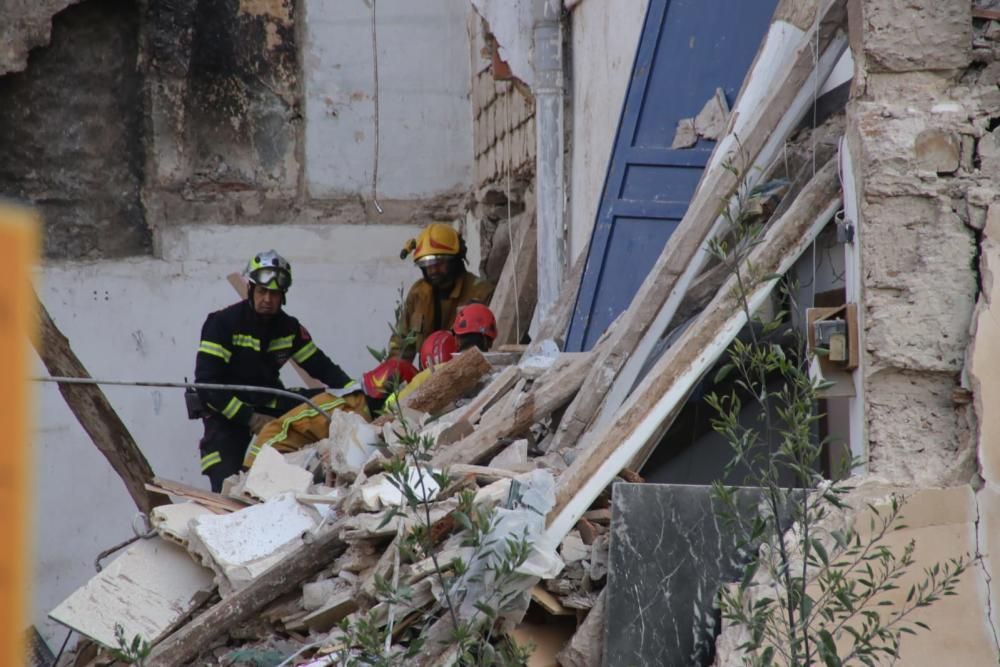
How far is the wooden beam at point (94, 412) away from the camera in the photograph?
7777mm

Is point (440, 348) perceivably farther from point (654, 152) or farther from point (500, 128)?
point (500, 128)

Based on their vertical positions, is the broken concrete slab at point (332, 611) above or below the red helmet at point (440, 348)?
below

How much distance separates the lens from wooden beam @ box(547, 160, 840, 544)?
14.1ft

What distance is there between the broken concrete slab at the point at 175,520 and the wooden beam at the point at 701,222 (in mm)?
1533

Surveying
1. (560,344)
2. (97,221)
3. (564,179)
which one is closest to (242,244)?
(97,221)

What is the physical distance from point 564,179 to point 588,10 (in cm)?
107

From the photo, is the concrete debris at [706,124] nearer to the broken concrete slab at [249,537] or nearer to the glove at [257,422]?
the broken concrete slab at [249,537]

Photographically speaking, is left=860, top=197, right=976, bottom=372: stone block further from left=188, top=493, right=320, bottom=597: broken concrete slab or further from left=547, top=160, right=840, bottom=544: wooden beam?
left=188, top=493, right=320, bottom=597: broken concrete slab

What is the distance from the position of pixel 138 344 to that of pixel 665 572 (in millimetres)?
8127

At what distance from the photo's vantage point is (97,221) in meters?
11.2

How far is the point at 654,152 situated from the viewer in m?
6.64

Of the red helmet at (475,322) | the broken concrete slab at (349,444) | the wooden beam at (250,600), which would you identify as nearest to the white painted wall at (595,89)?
the red helmet at (475,322)

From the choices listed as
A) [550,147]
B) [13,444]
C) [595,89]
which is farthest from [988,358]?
[550,147]

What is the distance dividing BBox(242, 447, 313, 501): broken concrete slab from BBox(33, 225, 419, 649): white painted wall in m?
5.01
